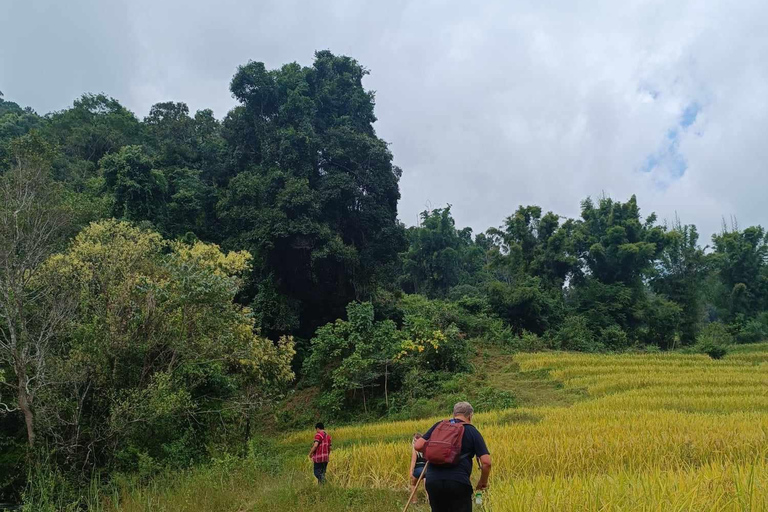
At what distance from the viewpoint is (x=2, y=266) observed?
927cm

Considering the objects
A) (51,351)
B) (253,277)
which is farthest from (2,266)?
(253,277)

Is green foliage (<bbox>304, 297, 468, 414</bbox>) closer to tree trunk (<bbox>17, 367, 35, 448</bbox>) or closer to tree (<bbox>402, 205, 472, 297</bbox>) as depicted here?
tree trunk (<bbox>17, 367, 35, 448</bbox>)

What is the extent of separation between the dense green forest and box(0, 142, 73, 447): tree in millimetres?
54

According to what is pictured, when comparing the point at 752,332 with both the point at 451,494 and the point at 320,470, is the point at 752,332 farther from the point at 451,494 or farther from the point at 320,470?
the point at 451,494

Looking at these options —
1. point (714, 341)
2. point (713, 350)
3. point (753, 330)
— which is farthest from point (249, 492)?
point (753, 330)

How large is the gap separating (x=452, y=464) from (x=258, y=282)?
65.4 feet

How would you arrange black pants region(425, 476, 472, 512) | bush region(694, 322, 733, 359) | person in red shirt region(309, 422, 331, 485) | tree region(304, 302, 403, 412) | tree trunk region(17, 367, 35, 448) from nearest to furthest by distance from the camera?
1. black pants region(425, 476, 472, 512)
2. person in red shirt region(309, 422, 331, 485)
3. tree trunk region(17, 367, 35, 448)
4. tree region(304, 302, 403, 412)
5. bush region(694, 322, 733, 359)

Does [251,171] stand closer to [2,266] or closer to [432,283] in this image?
[2,266]

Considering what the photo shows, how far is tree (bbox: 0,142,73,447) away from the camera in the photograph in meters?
8.88

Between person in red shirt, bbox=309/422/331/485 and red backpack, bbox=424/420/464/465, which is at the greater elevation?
red backpack, bbox=424/420/464/465

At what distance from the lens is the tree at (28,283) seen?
888cm

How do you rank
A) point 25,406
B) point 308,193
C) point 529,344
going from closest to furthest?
point 25,406 < point 308,193 < point 529,344

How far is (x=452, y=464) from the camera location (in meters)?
4.05

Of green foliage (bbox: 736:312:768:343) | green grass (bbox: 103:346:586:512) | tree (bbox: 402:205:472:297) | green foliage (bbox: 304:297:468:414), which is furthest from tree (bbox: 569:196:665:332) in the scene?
green grass (bbox: 103:346:586:512)
